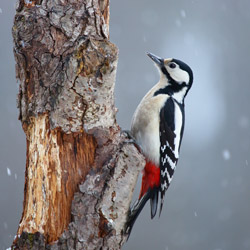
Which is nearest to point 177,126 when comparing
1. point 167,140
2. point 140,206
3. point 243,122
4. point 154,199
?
point 167,140

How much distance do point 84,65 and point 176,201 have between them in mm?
5987

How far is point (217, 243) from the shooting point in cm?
824

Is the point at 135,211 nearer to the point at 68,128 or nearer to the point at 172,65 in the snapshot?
the point at 68,128

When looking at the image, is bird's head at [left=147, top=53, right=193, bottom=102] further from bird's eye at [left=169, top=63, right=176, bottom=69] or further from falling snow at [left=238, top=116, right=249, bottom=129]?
falling snow at [left=238, top=116, right=249, bottom=129]

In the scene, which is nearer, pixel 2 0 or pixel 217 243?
pixel 2 0

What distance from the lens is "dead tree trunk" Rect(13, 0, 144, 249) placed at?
245 cm

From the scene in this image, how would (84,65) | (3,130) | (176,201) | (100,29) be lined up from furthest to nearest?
(176,201) < (3,130) < (100,29) < (84,65)

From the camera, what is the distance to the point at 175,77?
11.9 ft

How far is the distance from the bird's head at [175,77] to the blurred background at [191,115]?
3.43 m

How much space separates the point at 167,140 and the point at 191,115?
550 cm

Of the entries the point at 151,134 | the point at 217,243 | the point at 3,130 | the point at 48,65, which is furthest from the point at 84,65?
the point at 217,243

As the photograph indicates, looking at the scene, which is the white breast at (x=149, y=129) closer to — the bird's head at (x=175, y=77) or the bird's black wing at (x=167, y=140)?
the bird's black wing at (x=167, y=140)

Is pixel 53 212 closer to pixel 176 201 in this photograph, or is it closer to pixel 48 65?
pixel 48 65

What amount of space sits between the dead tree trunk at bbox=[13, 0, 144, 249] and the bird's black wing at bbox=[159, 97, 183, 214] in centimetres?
81
